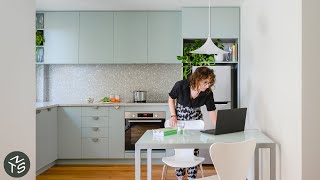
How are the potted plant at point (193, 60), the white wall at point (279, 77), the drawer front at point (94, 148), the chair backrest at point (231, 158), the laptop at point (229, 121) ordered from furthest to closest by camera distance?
the drawer front at point (94, 148)
the potted plant at point (193, 60)
the laptop at point (229, 121)
the white wall at point (279, 77)
the chair backrest at point (231, 158)

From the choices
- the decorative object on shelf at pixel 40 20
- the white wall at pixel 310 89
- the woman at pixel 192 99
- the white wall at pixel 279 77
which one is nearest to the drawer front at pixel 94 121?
the decorative object on shelf at pixel 40 20

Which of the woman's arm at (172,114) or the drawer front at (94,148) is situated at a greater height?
the woman's arm at (172,114)

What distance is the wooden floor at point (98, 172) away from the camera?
4.74m

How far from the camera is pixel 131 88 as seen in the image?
6.12m

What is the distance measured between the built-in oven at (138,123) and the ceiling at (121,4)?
1569mm

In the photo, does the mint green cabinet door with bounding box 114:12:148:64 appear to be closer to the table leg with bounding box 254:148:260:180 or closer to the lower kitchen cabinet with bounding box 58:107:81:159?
the lower kitchen cabinet with bounding box 58:107:81:159

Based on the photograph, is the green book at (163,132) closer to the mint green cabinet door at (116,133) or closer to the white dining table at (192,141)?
the white dining table at (192,141)

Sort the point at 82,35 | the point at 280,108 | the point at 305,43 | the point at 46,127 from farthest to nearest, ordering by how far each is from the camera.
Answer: the point at 82,35
the point at 46,127
the point at 280,108
the point at 305,43

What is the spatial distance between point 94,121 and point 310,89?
3.72 metres

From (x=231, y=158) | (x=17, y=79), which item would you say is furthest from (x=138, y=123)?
(x=231, y=158)

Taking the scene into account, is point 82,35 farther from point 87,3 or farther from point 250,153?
point 250,153

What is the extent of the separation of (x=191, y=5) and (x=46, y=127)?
2.66 metres

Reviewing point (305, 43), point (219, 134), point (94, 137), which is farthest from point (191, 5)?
point (305, 43)

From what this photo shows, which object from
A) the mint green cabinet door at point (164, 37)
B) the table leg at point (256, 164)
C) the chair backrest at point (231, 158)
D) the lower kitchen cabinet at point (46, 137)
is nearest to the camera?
the chair backrest at point (231, 158)
